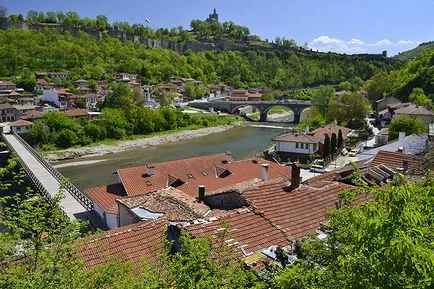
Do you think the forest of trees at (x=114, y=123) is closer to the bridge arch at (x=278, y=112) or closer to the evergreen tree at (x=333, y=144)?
the bridge arch at (x=278, y=112)

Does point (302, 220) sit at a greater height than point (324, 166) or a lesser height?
greater

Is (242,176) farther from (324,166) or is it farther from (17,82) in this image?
(17,82)

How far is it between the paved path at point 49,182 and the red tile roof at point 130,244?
24.0ft

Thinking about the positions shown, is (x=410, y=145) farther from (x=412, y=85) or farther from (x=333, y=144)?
(x=412, y=85)

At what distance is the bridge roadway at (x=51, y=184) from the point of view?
66.5ft

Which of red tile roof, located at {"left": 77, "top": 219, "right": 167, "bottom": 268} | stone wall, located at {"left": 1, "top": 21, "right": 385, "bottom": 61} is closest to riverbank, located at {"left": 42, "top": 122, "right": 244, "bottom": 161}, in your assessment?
red tile roof, located at {"left": 77, "top": 219, "right": 167, "bottom": 268}

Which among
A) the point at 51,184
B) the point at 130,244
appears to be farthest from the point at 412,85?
the point at 130,244

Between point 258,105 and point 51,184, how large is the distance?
175 ft

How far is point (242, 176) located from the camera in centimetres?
2191

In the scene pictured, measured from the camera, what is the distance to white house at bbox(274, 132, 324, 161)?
3400 cm

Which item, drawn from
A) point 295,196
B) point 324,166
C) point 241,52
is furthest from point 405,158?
point 241,52

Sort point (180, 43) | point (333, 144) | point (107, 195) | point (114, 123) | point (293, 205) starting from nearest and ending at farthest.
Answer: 1. point (293, 205)
2. point (107, 195)
3. point (333, 144)
4. point (114, 123)
5. point (180, 43)

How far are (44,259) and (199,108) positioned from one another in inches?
3033

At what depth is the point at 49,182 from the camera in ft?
88.9
